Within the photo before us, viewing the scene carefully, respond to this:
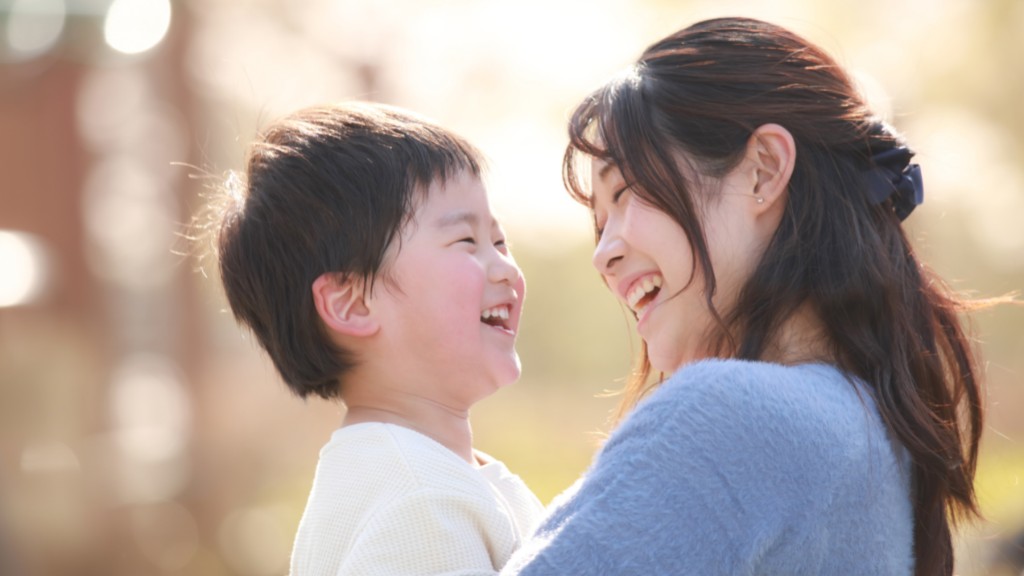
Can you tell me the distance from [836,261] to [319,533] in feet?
3.00

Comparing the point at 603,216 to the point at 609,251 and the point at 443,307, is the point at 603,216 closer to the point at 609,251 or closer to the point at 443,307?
the point at 609,251

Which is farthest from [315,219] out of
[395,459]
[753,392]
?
[753,392]

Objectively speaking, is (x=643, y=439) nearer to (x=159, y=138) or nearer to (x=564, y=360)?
(x=159, y=138)

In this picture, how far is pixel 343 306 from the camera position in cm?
210

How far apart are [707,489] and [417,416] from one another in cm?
78

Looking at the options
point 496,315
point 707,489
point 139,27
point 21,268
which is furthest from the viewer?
point 21,268

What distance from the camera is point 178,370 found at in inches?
327

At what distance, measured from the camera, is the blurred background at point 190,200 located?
766 cm

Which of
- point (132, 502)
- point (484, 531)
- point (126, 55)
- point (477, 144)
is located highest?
point (126, 55)

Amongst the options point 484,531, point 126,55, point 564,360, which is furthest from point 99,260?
point 564,360

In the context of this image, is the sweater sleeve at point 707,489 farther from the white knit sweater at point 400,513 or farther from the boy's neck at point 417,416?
the boy's neck at point 417,416

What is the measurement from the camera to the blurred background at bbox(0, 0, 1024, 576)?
766 centimetres

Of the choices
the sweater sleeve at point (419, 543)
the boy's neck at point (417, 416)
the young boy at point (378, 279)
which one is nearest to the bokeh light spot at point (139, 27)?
the young boy at point (378, 279)

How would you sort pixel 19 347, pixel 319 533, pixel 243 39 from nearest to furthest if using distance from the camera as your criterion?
1. pixel 319 533
2. pixel 19 347
3. pixel 243 39
